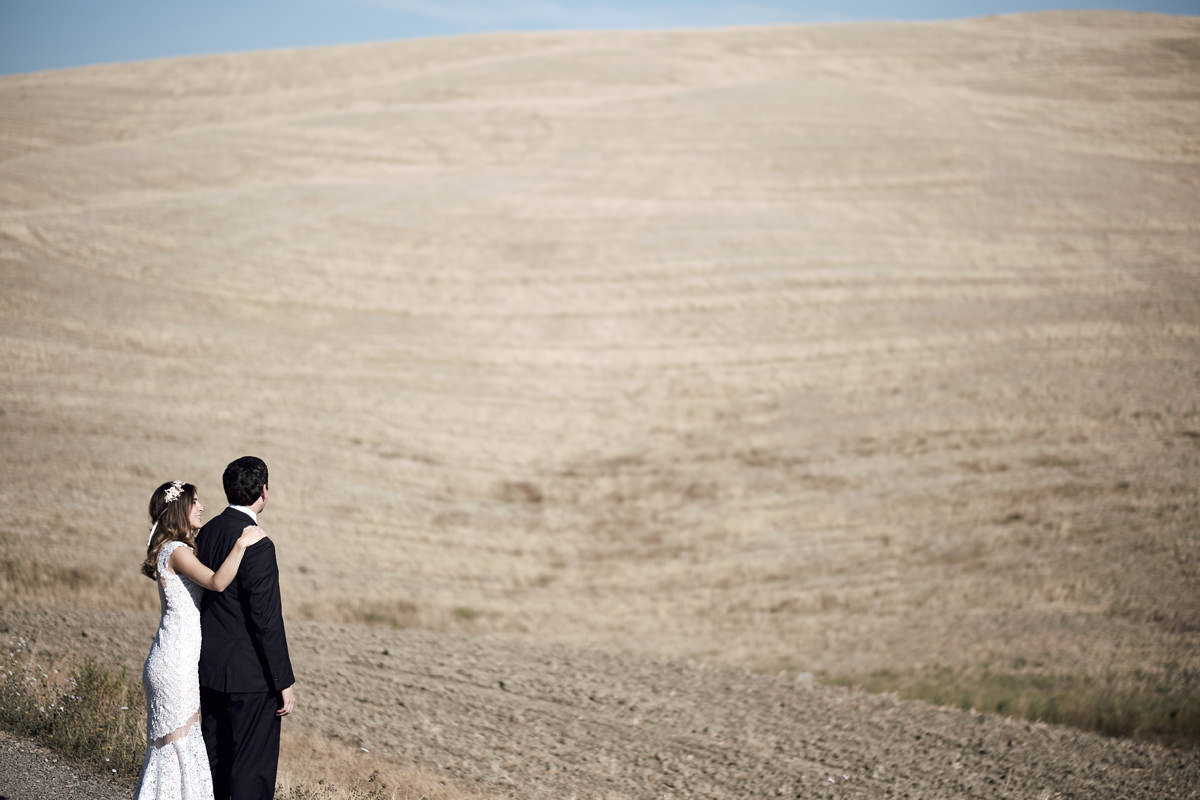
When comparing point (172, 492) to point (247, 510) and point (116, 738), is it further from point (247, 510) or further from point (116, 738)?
point (116, 738)

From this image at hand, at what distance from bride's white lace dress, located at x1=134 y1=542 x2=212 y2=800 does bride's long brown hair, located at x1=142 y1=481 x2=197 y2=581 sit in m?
0.04

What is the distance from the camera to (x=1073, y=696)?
12.5 metres

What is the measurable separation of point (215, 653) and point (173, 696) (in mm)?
261

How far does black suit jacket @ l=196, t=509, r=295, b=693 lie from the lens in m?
4.47

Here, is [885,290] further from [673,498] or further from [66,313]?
[66,313]

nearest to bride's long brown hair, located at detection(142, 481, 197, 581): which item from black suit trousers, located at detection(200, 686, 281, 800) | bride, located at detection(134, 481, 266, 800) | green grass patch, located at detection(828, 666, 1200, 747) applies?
bride, located at detection(134, 481, 266, 800)

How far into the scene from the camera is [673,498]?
18.5 m

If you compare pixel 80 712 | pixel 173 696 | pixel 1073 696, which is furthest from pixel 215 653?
pixel 1073 696

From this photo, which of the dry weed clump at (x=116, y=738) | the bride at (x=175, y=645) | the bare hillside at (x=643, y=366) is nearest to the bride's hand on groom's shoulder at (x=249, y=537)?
the bride at (x=175, y=645)

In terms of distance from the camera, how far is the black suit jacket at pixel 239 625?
4.47 metres

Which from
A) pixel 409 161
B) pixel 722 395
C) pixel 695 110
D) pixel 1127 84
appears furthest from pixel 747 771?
pixel 1127 84

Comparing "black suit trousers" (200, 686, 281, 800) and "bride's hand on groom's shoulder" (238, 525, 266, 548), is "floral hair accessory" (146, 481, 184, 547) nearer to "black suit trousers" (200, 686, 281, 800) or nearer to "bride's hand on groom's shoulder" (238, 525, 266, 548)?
"bride's hand on groom's shoulder" (238, 525, 266, 548)

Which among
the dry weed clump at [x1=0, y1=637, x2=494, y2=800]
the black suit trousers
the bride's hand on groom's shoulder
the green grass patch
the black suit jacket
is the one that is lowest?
the green grass patch

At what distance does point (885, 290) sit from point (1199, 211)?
1197 centimetres
